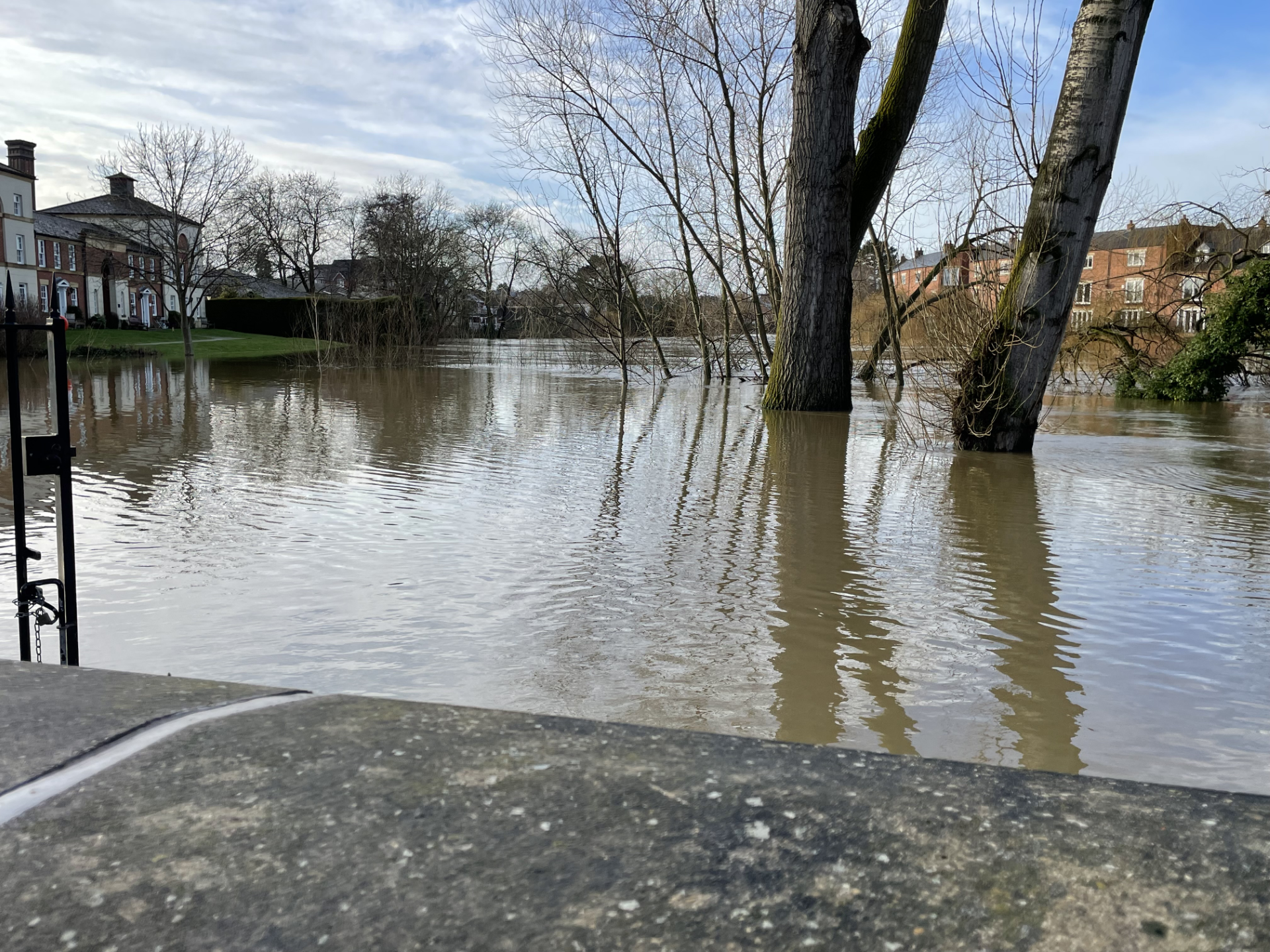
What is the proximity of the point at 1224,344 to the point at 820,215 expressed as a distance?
10.1 m

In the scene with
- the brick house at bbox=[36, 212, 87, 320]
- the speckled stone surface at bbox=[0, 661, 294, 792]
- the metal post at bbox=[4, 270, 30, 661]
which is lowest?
the speckled stone surface at bbox=[0, 661, 294, 792]

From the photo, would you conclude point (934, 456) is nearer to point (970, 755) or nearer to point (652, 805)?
point (970, 755)

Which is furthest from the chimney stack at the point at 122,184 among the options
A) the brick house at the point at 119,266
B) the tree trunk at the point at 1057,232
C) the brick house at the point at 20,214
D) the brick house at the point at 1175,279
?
the tree trunk at the point at 1057,232

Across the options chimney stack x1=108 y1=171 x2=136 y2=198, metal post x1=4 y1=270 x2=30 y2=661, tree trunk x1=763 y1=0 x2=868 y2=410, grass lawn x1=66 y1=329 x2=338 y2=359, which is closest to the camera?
metal post x1=4 y1=270 x2=30 y2=661

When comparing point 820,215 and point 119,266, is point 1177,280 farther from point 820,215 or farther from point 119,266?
point 119,266

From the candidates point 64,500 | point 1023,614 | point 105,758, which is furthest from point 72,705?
point 1023,614

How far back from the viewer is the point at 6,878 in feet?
5.04

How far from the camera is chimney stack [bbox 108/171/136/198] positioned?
50.1m

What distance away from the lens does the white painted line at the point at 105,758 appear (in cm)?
177

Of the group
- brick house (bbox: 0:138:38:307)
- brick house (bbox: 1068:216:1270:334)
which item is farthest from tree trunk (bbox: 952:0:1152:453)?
brick house (bbox: 0:138:38:307)

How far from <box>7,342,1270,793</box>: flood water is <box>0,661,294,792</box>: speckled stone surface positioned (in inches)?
47.6

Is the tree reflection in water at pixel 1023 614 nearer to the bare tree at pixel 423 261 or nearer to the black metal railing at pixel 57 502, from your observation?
the black metal railing at pixel 57 502

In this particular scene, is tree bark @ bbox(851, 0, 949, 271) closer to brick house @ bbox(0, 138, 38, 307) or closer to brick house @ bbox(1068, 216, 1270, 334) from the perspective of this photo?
brick house @ bbox(1068, 216, 1270, 334)

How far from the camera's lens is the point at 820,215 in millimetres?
13883
